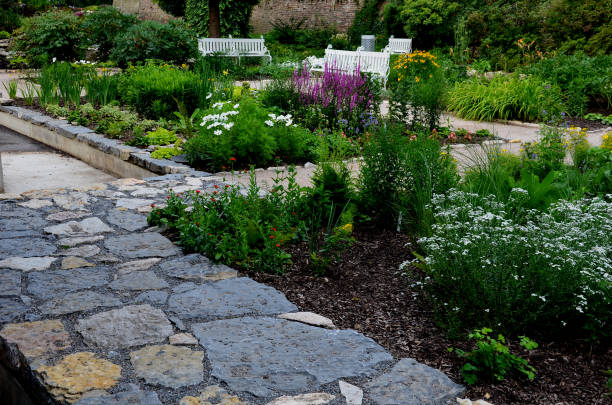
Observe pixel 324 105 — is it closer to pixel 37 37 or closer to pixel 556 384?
pixel 556 384

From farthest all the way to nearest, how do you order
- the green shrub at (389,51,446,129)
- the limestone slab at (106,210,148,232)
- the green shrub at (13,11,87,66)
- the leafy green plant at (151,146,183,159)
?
1. the green shrub at (13,11,87,66)
2. the green shrub at (389,51,446,129)
3. the leafy green plant at (151,146,183,159)
4. the limestone slab at (106,210,148,232)

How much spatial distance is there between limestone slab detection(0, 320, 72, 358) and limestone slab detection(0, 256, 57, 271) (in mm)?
745

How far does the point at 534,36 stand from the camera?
46.3 feet

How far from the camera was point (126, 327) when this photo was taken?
2.82m

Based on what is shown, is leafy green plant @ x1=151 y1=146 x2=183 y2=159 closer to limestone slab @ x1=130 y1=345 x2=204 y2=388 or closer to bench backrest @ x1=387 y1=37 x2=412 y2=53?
limestone slab @ x1=130 y1=345 x2=204 y2=388

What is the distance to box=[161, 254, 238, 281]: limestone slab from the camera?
344 cm

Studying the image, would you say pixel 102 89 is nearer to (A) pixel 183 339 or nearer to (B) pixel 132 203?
(B) pixel 132 203

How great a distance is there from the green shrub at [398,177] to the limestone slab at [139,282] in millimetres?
1688

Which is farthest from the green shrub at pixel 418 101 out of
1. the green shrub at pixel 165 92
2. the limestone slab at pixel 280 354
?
the limestone slab at pixel 280 354

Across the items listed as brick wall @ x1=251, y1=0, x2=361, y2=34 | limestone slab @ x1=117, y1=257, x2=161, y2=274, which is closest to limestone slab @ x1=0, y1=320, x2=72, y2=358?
limestone slab @ x1=117, y1=257, x2=161, y2=274

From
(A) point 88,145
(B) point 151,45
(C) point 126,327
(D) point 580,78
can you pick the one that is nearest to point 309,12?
(B) point 151,45

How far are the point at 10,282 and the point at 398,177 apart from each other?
2647 mm

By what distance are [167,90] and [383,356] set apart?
657 cm

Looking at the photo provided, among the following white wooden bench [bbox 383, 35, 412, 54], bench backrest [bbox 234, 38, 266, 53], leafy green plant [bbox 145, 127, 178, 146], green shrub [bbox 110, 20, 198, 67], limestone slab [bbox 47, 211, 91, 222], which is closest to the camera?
limestone slab [bbox 47, 211, 91, 222]
